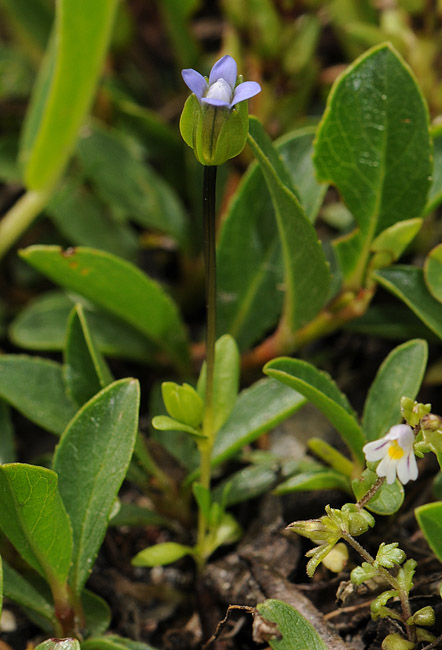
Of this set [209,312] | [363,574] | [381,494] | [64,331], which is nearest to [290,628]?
[363,574]

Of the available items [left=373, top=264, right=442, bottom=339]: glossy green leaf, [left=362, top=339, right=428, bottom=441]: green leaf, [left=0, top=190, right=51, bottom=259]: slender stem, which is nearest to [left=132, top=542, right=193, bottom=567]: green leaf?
[left=362, top=339, right=428, bottom=441]: green leaf

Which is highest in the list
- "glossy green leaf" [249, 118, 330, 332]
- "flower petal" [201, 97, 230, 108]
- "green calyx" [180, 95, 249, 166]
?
"flower petal" [201, 97, 230, 108]

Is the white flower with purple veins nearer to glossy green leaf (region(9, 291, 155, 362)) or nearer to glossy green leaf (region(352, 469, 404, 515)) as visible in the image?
glossy green leaf (region(352, 469, 404, 515))

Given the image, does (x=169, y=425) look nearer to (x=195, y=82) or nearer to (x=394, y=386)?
(x=394, y=386)

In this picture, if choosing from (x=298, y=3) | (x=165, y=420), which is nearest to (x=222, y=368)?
(x=165, y=420)

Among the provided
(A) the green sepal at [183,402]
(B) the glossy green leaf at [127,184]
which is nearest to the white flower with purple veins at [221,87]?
(A) the green sepal at [183,402]

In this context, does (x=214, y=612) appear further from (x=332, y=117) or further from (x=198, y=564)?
(x=332, y=117)

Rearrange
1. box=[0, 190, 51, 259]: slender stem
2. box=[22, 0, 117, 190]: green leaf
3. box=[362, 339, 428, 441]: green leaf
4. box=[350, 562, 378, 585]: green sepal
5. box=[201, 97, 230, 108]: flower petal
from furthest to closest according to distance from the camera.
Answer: box=[0, 190, 51, 259]: slender stem
box=[22, 0, 117, 190]: green leaf
box=[362, 339, 428, 441]: green leaf
box=[350, 562, 378, 585]: green sepal
box=[201, 97, 230, 108]: flower petal
